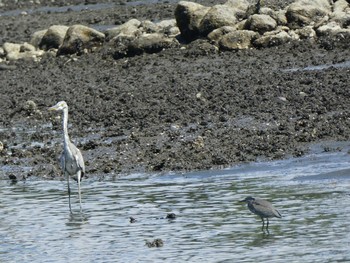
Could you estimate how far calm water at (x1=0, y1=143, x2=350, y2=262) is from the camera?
12.4m

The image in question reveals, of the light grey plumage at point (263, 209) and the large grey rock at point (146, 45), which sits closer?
the light grey plumage at point (263, 209)

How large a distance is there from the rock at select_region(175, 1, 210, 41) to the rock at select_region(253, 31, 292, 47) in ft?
7.68

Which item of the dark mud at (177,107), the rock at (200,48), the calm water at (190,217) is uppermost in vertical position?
the rock at (200,48)

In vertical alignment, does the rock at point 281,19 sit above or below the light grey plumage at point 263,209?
above

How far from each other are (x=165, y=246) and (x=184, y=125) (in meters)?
7.69

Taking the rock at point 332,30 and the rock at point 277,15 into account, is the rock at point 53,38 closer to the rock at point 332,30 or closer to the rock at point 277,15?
the rock at point 277,15

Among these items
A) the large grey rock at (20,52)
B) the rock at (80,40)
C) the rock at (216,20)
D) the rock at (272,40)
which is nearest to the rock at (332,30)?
the rock at (272,40)

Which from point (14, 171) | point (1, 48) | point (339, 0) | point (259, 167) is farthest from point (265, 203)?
point (1, 48)

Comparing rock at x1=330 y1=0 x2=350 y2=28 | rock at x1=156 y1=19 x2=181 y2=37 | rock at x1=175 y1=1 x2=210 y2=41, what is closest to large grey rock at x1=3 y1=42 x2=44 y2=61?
rock at x1=156 y1=19 x2=181 y2=37

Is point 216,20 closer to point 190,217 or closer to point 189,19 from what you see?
point 189,19

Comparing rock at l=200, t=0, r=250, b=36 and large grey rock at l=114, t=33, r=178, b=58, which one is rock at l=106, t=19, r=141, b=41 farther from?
rock at l=200, t=0, r=250, b=36

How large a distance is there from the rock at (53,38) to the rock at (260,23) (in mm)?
6997

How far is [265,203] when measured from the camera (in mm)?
12977

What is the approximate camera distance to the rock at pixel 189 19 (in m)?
28.2
